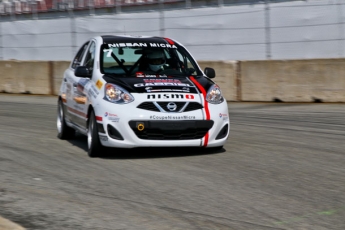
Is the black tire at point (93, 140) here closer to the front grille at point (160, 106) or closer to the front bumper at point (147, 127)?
the front bumper at point (147, 127)

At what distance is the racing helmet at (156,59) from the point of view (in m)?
9.57

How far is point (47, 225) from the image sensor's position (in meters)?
5.48

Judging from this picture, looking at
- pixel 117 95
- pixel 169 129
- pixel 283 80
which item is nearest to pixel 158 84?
pixel 117 95

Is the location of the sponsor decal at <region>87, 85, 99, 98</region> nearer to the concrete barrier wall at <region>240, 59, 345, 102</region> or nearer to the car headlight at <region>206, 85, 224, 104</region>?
the car headlight at <region>206, 85, 224, 104</region>

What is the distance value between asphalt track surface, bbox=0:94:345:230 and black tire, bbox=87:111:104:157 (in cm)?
17

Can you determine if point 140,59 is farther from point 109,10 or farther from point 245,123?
point 109,10

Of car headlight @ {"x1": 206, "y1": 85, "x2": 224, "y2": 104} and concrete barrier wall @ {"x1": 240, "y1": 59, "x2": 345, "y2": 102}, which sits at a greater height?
car headlight @ {"x1": 206, "y1": 85, "x2": 224, "y2": 104}

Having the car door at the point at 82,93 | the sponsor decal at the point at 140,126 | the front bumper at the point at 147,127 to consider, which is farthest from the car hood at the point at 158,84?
the car door at the point at 82,93

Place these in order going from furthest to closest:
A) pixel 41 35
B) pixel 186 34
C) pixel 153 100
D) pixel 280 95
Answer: pixel 41 35
pixel 186 34
pixel 280 95
pixel 153 100

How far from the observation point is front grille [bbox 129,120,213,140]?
8469mm

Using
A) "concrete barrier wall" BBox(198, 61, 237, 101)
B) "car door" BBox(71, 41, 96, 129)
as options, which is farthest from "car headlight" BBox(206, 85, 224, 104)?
"concrete barrier wall" BBox(198, 61, 237, 101)

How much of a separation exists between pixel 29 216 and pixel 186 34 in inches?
741

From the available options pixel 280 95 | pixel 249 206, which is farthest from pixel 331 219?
pixel 280 95

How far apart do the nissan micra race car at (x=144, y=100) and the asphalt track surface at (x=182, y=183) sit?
30 cm
